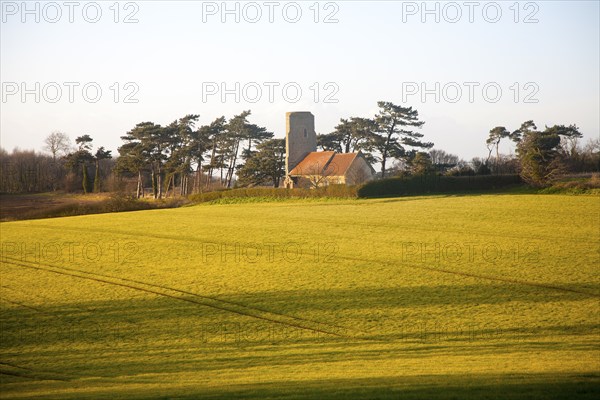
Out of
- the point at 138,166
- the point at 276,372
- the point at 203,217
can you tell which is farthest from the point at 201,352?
the point at 138,166

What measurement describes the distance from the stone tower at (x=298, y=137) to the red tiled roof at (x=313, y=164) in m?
1.06

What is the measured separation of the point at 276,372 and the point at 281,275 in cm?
1121

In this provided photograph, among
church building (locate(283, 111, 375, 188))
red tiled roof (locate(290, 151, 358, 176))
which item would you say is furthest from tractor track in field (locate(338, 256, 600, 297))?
red tiled roof (locate(290, 151, 358, 176))

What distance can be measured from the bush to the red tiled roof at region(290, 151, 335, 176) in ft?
65.3

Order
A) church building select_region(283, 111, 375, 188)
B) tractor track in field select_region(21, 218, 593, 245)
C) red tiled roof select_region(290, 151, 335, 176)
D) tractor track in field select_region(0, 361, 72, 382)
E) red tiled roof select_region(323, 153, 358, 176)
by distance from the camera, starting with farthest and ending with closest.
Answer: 1. red tiled roof select_region(290, 151, 335, 176)
2. red tiled roof select_region(323, 153, 358, 176)
3. church building select_region(283, 111, 375, 188)
4. tractor track in field select_region(21, 218, 593, 245)
5. tractor track in field select_region(0, 361, 72, 382)

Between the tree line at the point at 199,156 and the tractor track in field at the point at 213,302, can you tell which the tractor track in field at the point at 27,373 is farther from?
the tree line at the point at 199,156

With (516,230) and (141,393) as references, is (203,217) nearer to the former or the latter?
(516,230)

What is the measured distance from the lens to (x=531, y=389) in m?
10.1

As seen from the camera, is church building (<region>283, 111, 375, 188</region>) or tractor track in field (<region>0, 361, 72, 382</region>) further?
church building (<region>283, 111, 375, 188</region>)

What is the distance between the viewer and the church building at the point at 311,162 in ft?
236

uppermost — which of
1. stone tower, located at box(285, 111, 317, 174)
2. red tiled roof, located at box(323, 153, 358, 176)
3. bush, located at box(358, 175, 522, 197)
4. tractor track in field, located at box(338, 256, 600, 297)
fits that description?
stone tower, located at box(285, 111, 317, 174)

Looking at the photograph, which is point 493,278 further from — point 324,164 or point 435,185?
point 324,164

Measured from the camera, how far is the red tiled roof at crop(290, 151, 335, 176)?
7467cm

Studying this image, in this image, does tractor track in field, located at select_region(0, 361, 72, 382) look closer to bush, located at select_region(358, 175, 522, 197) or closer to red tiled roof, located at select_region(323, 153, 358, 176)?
bush, located at select_region(358, 175, 522, 197)
